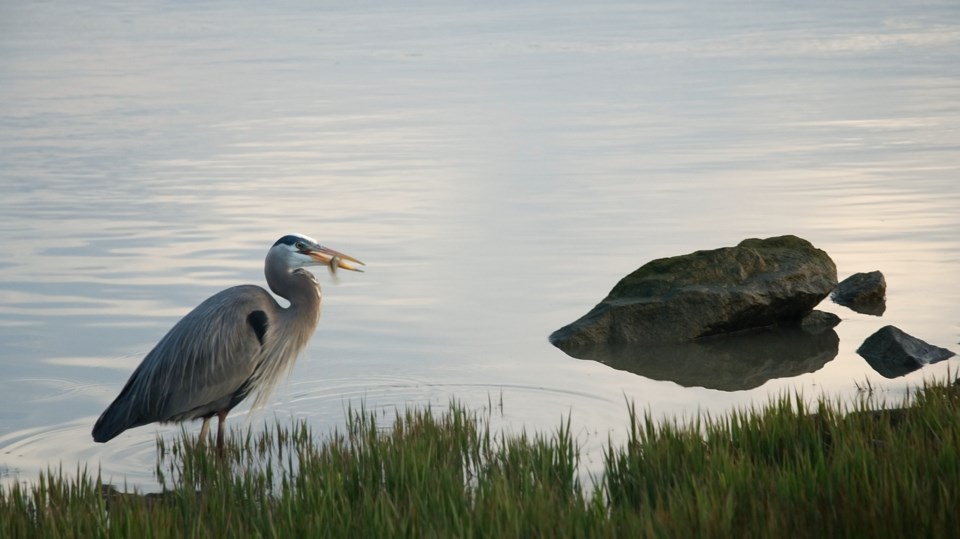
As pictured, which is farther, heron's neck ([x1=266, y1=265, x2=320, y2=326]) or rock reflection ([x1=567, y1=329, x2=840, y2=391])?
rock reflection ([x1=567, y1=329, x2=840, y2=391])

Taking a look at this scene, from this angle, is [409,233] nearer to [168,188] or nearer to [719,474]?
[168,188]

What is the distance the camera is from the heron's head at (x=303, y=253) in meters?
7.46

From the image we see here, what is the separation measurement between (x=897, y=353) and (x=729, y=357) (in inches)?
40.5

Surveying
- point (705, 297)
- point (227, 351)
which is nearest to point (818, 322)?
point (705, 297)

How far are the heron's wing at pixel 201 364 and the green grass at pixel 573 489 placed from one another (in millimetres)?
474

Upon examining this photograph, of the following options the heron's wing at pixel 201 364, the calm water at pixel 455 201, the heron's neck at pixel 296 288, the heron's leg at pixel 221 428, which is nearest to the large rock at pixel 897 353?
the calm water at pixel 455 201

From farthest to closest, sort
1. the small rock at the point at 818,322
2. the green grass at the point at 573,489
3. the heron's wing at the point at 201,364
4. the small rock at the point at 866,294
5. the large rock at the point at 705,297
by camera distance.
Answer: the small rock at the point at 866,294
the small rock at the point at 818,322
the large rock at the point at 705,297
the heron's wing at the point at 201,364
the green grass at the point at 573,489

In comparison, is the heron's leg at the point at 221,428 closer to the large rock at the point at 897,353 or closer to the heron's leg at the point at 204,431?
the heron's leg at the point at 204,431

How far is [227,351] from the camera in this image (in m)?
7.28

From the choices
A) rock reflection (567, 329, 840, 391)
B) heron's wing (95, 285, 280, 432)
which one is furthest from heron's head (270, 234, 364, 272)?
rock reflection (567, 329, 840, 391)

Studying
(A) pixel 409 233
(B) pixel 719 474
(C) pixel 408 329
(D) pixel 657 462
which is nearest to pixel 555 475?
(D) pixel 657 462

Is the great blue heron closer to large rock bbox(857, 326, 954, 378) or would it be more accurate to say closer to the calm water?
the calm water

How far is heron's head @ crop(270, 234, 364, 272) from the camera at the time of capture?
24.5 feet

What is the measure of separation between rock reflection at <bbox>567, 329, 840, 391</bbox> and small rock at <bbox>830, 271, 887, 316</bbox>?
64 centimetres
